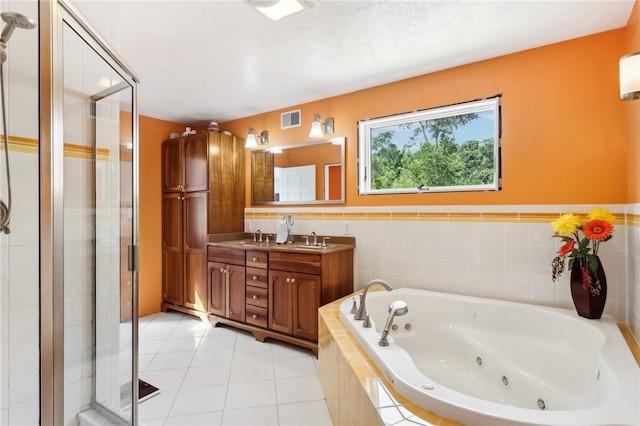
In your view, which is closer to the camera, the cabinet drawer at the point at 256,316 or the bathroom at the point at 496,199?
the bathroom at the point at 496,199

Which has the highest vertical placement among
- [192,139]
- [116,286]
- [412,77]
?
[412,77]

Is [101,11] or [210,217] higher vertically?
[101,11]

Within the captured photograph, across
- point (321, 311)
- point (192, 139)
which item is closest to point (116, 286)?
point (321, 311)

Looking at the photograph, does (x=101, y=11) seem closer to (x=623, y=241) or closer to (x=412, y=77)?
(x=412, y=77)

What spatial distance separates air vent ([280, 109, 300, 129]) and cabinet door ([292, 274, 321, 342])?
1.67m

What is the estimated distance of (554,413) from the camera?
102 centimetres

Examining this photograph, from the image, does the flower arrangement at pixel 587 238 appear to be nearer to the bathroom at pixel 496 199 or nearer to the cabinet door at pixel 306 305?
the bathroom at pixel 496 199

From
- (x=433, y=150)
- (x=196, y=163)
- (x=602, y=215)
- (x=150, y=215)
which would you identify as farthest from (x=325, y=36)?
(x=150, y=215)

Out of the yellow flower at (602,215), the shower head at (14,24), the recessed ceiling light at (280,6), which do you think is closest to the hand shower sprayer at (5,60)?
the shower head at (14,24)

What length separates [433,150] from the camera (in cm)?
273

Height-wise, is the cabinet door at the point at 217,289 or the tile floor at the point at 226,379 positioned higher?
the cabinet door at the point at 217,289

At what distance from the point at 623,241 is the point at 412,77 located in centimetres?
191

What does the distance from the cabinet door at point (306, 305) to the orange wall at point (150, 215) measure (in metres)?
2.08

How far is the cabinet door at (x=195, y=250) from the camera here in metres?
3.43
